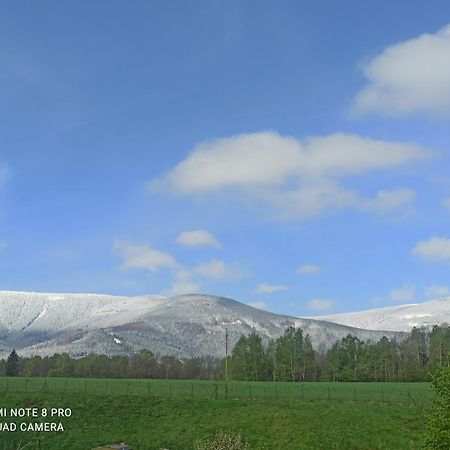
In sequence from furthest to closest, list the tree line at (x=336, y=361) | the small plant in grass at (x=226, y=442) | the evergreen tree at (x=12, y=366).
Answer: the evergreen tree at (x=12, y=366)
the tree line at (x=336, y=361)
the small plant in grass at (x=226, y=442)

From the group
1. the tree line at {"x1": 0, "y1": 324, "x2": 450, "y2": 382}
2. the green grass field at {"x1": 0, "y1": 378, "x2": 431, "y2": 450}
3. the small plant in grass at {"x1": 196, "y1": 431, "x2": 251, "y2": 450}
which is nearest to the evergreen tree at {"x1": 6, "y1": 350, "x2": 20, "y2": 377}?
the tree line at {"x1": 0, "y1": 324, "x2": 450, "y2": 382}

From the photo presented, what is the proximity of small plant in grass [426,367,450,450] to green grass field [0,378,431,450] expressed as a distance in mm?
15298

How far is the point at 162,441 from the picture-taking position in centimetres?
5569

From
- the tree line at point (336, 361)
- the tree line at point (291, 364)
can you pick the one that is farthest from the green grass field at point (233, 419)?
the tree line at point (291, 364)

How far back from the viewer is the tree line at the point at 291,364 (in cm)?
13788

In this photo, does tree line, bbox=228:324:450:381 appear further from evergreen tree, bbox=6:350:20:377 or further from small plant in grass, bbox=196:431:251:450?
small plant in grass, bbox=196:431:251:450

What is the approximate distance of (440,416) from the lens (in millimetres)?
32000

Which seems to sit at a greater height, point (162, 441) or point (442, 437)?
point (442, 437)

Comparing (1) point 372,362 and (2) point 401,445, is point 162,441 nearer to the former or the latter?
(2) point 401,445

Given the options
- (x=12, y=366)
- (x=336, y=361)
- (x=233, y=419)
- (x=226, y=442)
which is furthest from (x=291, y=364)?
(x=226, y=442)

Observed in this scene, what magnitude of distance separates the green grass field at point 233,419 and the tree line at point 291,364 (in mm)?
61947

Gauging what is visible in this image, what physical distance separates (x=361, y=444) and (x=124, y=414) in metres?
25.8

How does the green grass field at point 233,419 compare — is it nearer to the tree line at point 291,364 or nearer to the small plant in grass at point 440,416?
the small plant in grass at point 440,416

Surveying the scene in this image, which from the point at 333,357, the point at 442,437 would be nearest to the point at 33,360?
the point at 333,357
